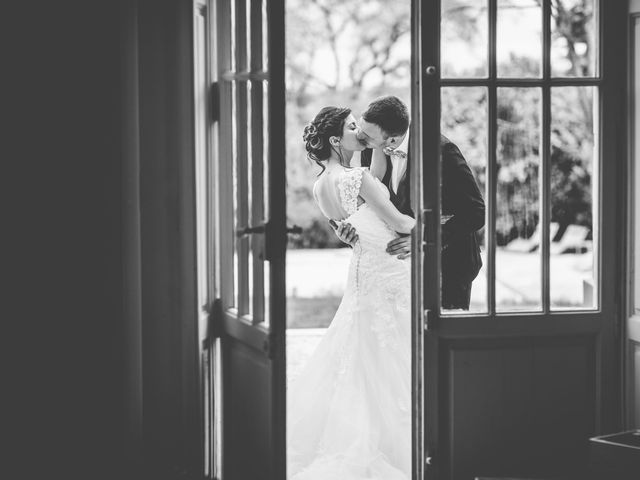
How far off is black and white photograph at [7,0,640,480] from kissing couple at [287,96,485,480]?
0.10 meters

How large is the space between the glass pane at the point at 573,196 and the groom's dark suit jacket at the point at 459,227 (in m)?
0.35

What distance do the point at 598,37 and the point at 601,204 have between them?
0.72m

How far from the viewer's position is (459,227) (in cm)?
310

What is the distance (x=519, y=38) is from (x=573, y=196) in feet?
2.36

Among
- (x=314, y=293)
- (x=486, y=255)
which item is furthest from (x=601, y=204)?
(x=314, y=293)

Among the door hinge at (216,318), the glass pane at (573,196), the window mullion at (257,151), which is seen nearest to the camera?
the window mullion at (257,151)

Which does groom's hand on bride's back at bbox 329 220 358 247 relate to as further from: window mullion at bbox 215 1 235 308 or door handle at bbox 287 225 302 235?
door handle at bbox 287 225 302 235

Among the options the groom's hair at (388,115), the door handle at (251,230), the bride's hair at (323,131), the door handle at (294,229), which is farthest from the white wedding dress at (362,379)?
the door handle at (294,229)

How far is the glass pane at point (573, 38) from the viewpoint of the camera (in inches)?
121

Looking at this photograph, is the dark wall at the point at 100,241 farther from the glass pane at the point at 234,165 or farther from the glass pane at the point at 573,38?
the glass pane at the point at 573,38

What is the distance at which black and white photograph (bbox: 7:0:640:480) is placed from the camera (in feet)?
8.70

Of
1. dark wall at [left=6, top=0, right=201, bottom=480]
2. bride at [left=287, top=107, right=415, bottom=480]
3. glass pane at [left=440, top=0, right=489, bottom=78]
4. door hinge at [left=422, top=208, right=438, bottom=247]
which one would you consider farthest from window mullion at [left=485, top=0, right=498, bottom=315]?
dark wall at [left=6, top=0, right=201, bottom=480]

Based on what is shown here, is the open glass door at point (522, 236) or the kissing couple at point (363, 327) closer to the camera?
the open glass door at point (522, 236)

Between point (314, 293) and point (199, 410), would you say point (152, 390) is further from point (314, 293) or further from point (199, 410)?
point (314, 293)
